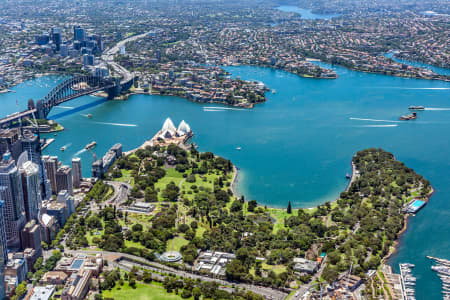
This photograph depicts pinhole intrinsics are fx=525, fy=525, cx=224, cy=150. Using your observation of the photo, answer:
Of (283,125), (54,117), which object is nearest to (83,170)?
(54,117)

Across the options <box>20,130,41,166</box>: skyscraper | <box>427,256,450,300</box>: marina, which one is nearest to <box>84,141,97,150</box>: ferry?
<box>20,130,41,166</box>: skyscraper

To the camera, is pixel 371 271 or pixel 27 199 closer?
pixel 371 271

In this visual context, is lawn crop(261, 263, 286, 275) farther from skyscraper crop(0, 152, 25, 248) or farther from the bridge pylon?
the bridge pylon

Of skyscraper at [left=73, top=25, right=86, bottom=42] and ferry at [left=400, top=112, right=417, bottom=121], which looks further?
skyscraper at [left=73, top=25, right=86, bottom=42]

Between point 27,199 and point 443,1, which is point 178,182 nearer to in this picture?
point 27,199

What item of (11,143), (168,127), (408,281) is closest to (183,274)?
(408,281)
